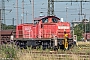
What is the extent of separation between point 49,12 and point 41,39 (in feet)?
67.9

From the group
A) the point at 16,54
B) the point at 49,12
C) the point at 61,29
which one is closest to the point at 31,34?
the point at 61,29

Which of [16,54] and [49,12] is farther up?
[49,12]

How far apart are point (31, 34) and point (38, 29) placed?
0.84m

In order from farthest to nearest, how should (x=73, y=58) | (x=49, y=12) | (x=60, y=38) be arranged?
(x=49, y=12)
(x=60, y=38)
(x=73, y=58)

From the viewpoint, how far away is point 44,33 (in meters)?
21.3

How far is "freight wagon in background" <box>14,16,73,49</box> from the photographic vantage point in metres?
20.6

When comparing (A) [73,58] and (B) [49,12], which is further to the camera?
(B) [49,12]

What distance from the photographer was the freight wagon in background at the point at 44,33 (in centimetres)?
2062

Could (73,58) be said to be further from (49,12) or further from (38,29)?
(49,12)

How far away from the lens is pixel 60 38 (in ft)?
66.8

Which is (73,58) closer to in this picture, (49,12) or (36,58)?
(36,58)

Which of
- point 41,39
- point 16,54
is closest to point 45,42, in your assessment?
point 41,39

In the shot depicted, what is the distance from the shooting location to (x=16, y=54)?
11.9 metres

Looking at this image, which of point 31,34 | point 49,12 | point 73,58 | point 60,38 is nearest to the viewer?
point 73,58
